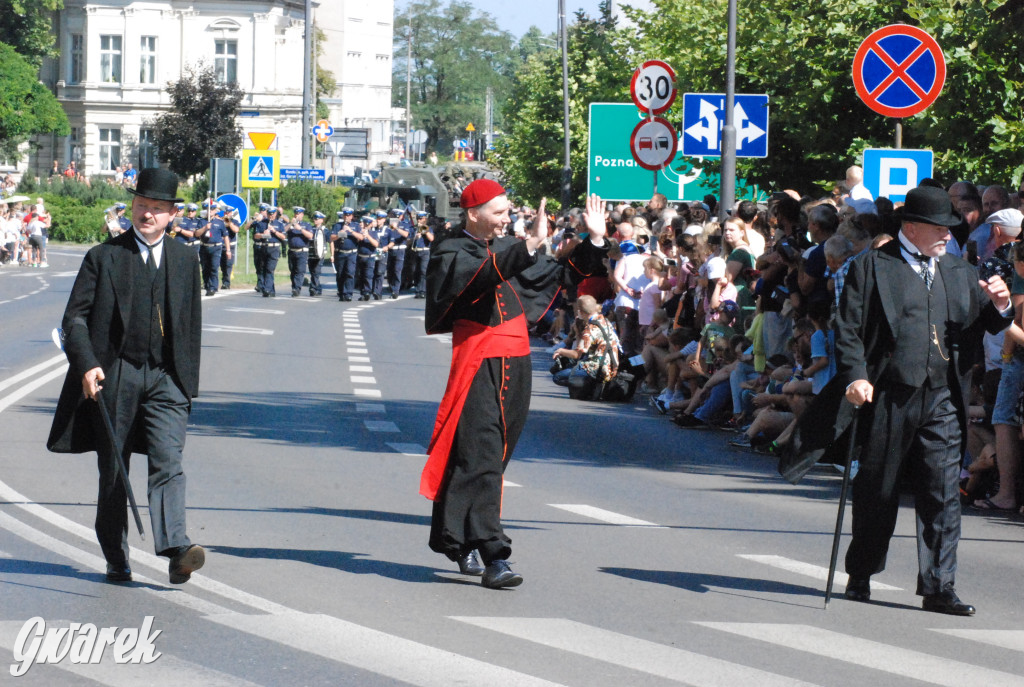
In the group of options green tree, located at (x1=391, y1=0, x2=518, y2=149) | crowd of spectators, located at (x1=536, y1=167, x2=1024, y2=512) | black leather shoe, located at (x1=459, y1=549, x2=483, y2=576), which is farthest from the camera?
green tree, located at (x1=391, y1=0, x2=518, y2=149)

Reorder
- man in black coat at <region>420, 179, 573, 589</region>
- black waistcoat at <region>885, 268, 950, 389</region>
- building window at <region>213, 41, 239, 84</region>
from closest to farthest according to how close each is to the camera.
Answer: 1. black waistcoat at <region>885, 268, 950, 389</region>
2. man in black coat at <region>420, 179, 573, 589</region>
3. building window at <region>213, 41, 239, 84</region>

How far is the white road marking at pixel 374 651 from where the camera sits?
632 cm

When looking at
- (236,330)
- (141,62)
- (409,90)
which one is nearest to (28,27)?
(141,62)

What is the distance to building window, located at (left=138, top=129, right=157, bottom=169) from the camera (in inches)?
3349

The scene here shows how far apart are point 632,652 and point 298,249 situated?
112ft

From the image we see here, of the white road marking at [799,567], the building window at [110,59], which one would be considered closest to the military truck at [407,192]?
the building window at [110,59]

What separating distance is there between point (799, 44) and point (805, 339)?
910 centimetres

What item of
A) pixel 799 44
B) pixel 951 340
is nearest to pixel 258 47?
pixel 799 44

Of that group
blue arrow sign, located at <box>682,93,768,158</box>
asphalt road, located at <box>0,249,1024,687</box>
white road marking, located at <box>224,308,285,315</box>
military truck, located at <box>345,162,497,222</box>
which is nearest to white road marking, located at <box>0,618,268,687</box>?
asphalt road, located at <box>0,249,1024,687</box>

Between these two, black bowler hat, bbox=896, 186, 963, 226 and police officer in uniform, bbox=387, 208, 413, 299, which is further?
police officer in uniform, bbox=387, 208, 413, 299

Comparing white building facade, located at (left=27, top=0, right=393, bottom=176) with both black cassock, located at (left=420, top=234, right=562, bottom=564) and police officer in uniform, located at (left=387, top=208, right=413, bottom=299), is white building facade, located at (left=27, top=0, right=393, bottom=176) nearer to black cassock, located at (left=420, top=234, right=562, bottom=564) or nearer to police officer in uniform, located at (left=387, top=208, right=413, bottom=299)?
police officer in uniform, located at (left=387, top=208, right=413, bottom=299)

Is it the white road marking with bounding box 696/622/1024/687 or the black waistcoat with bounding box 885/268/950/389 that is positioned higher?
the black waistcoat with bounding box 885/268/950/389

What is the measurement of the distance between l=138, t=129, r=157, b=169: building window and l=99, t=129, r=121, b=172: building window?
1137mm

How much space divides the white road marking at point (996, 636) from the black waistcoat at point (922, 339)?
1098 millimetres
